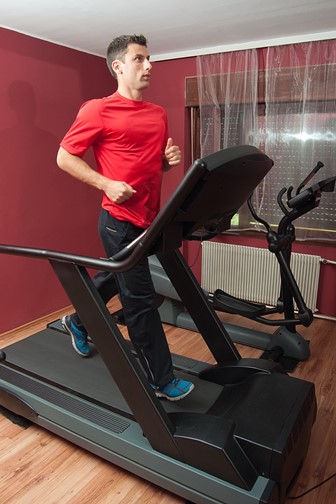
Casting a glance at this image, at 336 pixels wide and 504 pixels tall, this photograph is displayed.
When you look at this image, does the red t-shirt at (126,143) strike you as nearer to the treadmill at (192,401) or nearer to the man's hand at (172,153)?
the man's hand at (172,153)

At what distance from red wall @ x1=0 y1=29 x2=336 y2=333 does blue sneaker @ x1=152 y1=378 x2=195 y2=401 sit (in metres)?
1.68

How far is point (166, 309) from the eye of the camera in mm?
3227

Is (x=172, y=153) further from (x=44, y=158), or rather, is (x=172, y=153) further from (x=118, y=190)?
(x=44, y=158)

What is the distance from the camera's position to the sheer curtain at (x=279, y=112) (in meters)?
3.02

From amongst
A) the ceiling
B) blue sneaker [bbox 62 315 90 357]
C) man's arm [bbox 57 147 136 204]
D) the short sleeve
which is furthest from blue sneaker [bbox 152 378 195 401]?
the ceiling

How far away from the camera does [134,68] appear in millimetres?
1788

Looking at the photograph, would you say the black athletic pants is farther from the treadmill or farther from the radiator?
the radiator

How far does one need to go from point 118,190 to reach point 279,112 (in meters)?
2.08

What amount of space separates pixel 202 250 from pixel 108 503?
246 centimetres

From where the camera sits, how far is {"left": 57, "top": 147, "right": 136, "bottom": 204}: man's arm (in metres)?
1.62

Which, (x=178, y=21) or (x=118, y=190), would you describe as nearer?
(x=118, y=190)

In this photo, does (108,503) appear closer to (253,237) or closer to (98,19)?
(253,237)

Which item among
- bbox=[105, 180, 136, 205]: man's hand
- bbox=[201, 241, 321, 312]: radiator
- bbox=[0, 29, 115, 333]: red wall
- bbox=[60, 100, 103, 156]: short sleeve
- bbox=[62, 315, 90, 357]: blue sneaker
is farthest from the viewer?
bbox=[201, 241, 321, 312]: radiator

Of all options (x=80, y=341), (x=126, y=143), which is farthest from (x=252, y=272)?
(x=126, y=143)
